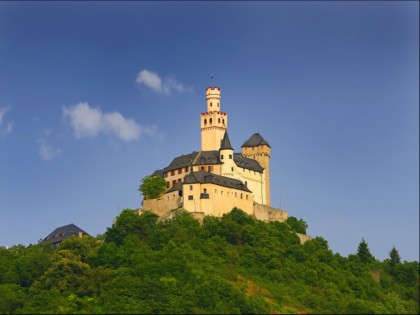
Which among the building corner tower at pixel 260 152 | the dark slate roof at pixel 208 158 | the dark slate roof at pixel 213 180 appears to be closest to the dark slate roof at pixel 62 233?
the dark slate roof at pixel 208 158

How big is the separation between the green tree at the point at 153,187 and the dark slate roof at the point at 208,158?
444cm

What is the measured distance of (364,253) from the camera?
459 ft

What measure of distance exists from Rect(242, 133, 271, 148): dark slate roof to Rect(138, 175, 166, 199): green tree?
12657mm

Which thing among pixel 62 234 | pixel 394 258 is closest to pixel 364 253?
pixel 394 258

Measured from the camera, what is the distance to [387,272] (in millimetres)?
138000

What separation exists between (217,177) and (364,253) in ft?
61.1

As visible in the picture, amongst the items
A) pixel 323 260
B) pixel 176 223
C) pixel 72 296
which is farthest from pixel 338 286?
pixel 72 296

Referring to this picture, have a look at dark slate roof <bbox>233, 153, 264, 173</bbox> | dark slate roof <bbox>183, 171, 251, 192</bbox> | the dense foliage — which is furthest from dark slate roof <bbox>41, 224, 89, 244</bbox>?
dark slate roof <bbox>233, 153, 264, 173</bbox>

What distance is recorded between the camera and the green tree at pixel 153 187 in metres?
139

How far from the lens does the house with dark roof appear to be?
5664 inches

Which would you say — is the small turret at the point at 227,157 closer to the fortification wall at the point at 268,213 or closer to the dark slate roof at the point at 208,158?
the dark slate roof at the point at 208,158

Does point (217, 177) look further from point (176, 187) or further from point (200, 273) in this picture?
point (200, 273)

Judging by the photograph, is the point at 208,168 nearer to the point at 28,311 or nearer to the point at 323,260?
the point at 323,260

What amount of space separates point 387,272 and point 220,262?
21.4 meters
